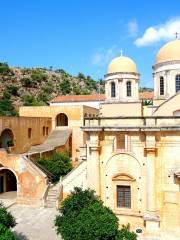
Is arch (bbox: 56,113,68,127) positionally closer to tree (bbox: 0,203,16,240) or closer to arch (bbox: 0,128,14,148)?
arch (bbox: 0,128,14,148)

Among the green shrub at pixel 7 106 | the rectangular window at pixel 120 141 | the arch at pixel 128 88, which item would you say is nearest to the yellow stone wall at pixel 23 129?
the arch at pixel 128 88

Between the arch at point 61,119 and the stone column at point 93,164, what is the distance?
1952 centimetres

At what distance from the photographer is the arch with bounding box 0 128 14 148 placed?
31656mm

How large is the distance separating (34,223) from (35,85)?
2331 inches

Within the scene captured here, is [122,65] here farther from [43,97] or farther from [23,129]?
[43,97]

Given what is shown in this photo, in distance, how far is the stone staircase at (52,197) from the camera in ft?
76.5

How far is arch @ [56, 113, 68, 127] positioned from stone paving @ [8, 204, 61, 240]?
15.5m

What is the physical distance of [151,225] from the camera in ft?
57.7

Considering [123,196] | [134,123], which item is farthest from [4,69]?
[123,196]

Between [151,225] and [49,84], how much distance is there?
65.3 metres

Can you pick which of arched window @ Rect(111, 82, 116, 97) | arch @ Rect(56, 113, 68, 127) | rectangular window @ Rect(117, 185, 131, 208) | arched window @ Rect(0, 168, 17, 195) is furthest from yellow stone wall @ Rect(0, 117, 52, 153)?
rectangular window @ Rect(117, 185, 131, 208)

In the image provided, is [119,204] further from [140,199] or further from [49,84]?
[49,84]

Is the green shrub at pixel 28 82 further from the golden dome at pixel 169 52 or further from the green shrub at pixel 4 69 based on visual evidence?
the golden dome at pixel 169 52

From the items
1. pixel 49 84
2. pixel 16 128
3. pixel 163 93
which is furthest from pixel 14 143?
pixel 49 84
